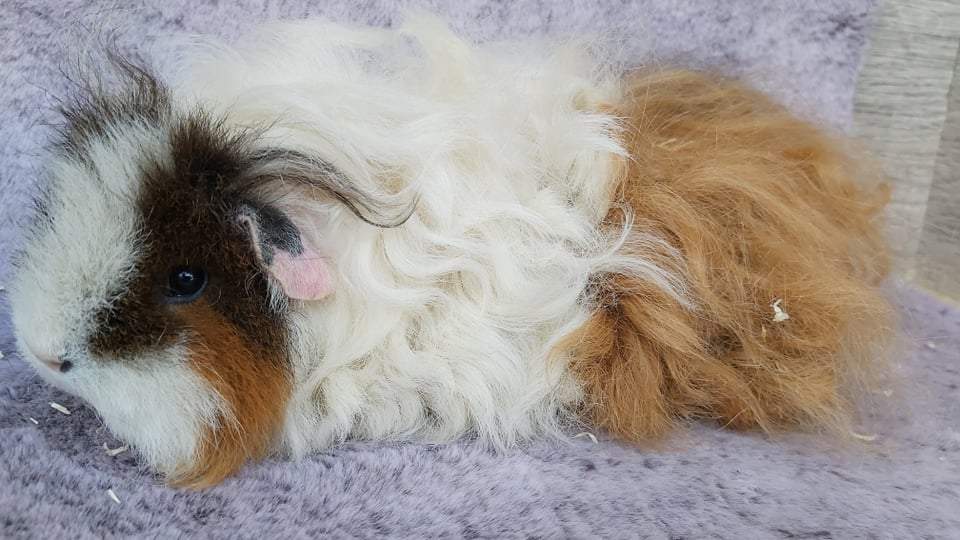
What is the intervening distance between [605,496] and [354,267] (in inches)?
19.3

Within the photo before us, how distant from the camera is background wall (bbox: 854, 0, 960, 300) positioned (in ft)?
7.09

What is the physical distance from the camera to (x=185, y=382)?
117 centimetres

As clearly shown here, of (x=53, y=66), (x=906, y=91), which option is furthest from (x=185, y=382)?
(x=906, y=91)

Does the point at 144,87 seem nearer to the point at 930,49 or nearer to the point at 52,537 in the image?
the point at 52,537

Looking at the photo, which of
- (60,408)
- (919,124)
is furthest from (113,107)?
(919,124)

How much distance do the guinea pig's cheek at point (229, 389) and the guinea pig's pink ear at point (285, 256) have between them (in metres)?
0.10

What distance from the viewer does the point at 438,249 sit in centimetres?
132

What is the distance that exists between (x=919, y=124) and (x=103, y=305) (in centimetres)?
201

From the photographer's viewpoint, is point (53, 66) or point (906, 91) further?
point (906, 91)

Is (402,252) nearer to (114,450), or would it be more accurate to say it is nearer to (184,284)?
(184,284)

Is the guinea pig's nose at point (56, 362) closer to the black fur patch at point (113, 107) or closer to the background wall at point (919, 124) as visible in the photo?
the black fur patch at point (113, 107)

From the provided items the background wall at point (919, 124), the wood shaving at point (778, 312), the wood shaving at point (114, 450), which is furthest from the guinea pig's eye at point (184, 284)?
the background wall at point (919, 124)

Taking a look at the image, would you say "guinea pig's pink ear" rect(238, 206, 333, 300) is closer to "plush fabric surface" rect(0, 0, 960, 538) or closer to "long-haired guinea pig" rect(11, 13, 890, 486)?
"long-haired guinea pig" rect(11, 13, 890, 486)

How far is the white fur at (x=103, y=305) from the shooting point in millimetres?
1147
